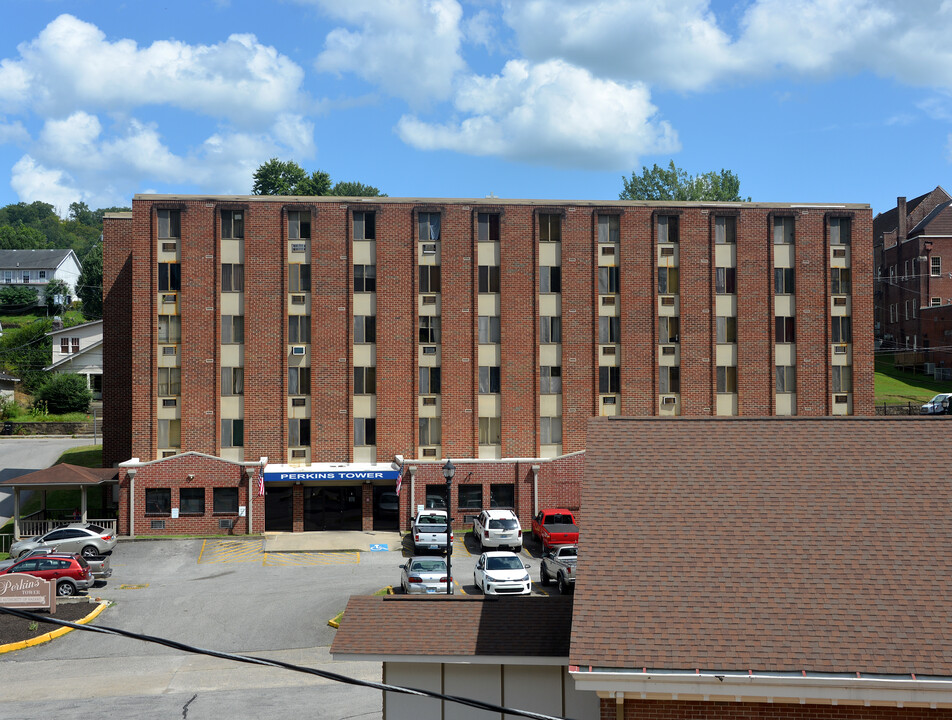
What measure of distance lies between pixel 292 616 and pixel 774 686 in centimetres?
1991

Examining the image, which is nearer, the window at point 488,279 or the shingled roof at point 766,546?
the shingled roof at point 766,546

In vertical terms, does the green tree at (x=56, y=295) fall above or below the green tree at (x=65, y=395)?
above

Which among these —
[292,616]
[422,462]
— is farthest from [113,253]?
[292,616]

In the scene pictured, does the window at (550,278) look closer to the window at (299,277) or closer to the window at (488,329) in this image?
the window at (488,329)

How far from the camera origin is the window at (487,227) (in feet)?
148

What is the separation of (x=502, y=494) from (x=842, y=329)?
807 inches

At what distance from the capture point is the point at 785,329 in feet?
152

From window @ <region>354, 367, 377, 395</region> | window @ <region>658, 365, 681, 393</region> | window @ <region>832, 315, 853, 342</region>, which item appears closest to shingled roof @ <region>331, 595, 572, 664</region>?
window @ <region>354, 367, 377, 395</region>

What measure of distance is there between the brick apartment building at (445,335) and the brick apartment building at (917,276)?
44.9m

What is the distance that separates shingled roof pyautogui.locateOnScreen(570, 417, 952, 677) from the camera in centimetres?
1139

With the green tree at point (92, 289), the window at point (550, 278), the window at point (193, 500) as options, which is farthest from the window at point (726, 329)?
the green tree at point (92, 289)

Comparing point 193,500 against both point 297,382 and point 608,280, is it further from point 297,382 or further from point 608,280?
point 608,280

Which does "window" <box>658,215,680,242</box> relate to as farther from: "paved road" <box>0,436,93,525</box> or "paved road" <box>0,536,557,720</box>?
"paved road" <box>0,436,93,525</box>

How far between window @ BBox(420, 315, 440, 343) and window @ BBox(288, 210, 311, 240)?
736cm
